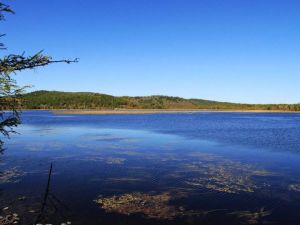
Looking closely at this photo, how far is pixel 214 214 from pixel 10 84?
423 inches

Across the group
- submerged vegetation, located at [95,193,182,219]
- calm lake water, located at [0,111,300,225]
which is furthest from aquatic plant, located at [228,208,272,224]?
submerged vegetation, located at [95,193,182,219]

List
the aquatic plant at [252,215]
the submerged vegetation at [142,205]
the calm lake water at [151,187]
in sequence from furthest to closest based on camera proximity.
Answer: the submerged vegetation at [142,205]
the calm lake water at [151,187]
the aquatic plant at [252,215]

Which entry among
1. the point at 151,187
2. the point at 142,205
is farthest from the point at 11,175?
the point at 142,205

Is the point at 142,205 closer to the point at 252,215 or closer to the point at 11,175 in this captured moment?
the point at 252,215

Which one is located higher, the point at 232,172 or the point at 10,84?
the point at 10,84

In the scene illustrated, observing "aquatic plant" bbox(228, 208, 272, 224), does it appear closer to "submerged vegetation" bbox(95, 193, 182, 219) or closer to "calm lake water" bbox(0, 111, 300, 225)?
"calm lake water" bbox(0, 111, 300, 225)

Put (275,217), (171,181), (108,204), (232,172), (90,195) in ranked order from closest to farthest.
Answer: (275,217), (108,204), (90,195), (171,181), (232,172)

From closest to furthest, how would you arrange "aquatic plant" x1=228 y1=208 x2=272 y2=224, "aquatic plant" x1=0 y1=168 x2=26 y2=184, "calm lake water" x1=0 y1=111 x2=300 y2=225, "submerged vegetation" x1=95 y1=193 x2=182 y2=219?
"aquatic plant" x1=228 y1=208 x2=272 y2=224 → "calm lake water" x1=0 y1=111 x2=300 y2=225 → "submerged vegetation" x1=95 y1=193 x2=182 y2=219 → "aquatic plant" x1=0 y1=168 x2=26 y2=184

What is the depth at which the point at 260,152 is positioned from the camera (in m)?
36.8

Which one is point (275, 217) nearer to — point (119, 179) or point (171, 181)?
point (171, 181)

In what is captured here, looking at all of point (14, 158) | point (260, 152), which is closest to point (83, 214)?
point (14, 158)

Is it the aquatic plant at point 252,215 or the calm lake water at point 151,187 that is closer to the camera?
the aquatic plant at point 252,215

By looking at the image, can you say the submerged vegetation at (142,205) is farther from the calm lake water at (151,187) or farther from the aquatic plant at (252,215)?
the aquatic plant at (252,215)

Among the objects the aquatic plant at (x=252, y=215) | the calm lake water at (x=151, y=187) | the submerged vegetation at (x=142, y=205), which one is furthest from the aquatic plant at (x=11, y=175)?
the aquatic plant at (x=252, y=215)
